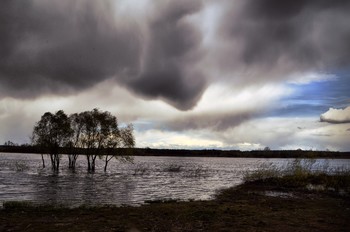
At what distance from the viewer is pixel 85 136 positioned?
252ft

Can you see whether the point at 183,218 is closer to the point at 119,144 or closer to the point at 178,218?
the point at 178,218

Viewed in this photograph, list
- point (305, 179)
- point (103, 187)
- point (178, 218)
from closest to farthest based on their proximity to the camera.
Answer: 1. point (178, 218)
2. point (103, 187)
3. point (305, 179)

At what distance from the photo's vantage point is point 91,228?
14.6 meters

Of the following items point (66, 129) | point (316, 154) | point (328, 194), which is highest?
point (66, 129)

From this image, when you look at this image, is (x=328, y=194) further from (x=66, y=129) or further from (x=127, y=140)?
(x=66, y=129)

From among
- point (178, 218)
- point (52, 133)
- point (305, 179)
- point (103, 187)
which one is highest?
point (52, 133)

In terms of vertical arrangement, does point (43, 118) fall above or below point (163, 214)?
above

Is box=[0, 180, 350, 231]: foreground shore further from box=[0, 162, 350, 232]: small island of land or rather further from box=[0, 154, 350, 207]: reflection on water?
box=[0, 154, 350, 207]: reflection on water

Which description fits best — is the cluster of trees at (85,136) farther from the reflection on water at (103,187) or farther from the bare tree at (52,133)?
the reflection on water at (103,187)

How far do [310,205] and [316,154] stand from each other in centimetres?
2725

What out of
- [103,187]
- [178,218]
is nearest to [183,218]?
[178,218]

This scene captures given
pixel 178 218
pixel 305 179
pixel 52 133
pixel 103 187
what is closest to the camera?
pixel 178 218

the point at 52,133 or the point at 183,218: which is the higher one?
the point at 52,133

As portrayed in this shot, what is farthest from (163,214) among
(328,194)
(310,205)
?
(328,194)
